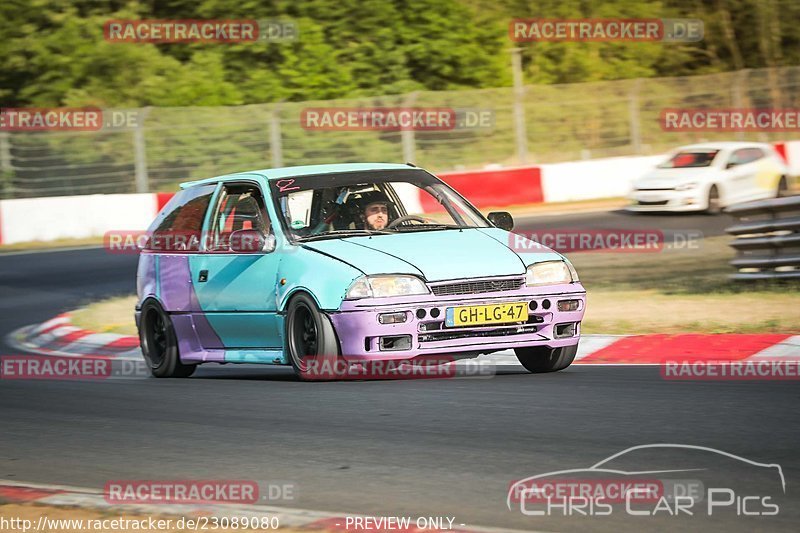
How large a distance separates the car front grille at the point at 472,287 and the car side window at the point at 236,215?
62.5 inches

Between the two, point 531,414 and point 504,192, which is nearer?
point 531,414

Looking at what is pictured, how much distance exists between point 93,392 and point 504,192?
1960 centimetres

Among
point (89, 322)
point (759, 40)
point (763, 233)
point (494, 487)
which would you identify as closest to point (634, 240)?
point (763, 233)

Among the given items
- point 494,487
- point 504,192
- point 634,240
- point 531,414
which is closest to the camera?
Answer: point 494,487

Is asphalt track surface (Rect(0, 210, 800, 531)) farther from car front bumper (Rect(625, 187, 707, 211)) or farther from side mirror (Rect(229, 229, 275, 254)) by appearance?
car front bumper (Rect(625, 187, 707, 211))

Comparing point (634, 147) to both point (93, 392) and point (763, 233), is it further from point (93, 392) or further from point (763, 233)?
point (93, 392)

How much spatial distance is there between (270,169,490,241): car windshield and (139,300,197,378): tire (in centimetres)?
162

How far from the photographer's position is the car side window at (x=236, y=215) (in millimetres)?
9898

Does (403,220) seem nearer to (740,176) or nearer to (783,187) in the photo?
(740,176)

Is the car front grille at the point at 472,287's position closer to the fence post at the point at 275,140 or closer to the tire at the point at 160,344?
the tire at the point at 160,344

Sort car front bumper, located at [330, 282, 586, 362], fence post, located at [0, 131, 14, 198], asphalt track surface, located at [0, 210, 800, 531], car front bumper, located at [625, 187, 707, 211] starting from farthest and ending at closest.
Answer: fence post, located at [0, 131, 14, 198] → car front bumper, located at [625, 187, 707, 211] → car front bumper, located at [330, 282, 586, 362] → asphalt track surface, located at [0, 210, 800, 531]

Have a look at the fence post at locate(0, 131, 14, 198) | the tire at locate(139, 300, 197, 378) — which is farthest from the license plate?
the fence post at locate(0, 131, 14, 198)

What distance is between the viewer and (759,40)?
47.2 metres

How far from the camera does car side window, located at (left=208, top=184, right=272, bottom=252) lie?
9.90 meters
